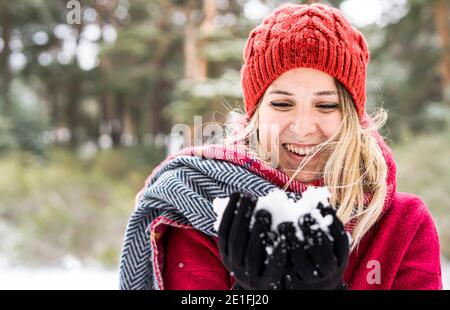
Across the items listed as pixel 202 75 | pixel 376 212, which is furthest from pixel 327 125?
pixel 202 75

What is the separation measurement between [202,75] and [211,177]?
4913mm

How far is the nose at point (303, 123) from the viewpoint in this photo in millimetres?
970

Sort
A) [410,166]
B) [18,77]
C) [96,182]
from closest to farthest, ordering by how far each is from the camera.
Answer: [410,166] < [96,182] < [18,77]

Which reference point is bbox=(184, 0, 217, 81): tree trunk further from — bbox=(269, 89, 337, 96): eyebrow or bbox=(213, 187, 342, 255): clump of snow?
bbox=(213, 187, 342, 255): clump of snow

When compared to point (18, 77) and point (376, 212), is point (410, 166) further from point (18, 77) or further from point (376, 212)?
point (18, 77)

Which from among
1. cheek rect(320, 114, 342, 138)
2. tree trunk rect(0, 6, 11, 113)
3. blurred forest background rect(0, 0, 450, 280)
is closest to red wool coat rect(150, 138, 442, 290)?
cheek rect(320, 114, 342, 138)

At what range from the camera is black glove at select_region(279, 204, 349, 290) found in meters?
0.68

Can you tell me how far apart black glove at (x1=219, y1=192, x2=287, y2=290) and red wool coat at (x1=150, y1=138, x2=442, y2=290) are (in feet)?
0.80

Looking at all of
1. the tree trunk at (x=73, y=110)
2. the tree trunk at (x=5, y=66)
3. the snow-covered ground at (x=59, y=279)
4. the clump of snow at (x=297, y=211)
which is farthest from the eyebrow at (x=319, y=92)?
the tree trunk at (x=73, y=110)

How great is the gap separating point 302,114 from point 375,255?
294mm

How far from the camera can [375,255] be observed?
37.5 inches

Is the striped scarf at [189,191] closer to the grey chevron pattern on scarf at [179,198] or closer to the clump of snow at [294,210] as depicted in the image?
the grey chevron pattern on scarf at [179,198]

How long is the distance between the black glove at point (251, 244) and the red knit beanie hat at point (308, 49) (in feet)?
1.26

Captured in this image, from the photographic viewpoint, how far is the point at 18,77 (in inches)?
293
